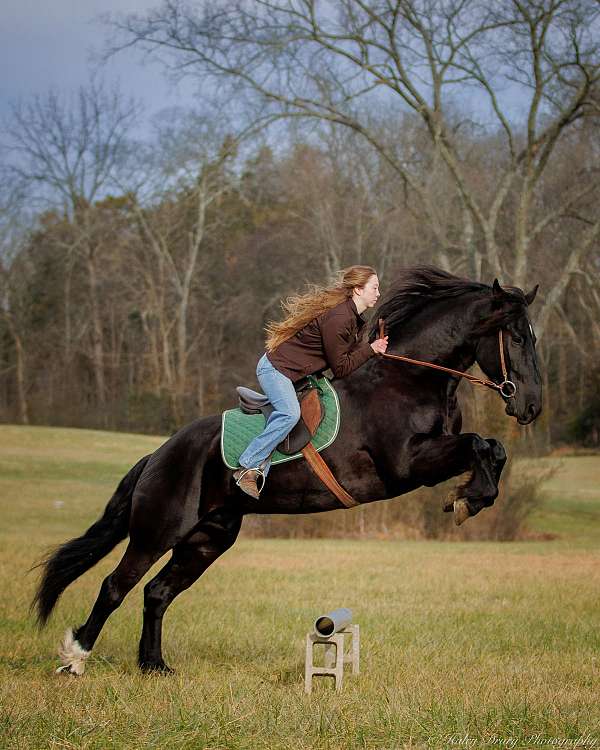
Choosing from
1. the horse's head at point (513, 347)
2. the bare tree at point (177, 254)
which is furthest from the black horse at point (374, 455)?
the bare tree at point (177, 254)

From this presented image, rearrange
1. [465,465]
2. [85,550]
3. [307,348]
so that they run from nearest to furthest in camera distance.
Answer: [465,465]
[307,348]
[85,550]

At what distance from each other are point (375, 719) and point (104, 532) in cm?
285

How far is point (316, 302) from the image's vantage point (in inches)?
246

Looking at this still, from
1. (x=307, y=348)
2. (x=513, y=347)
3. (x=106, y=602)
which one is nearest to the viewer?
(x=513, y=347)

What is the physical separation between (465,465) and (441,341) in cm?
87

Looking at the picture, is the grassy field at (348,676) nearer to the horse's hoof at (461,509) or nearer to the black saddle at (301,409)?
the horse's hoof at (461,509)

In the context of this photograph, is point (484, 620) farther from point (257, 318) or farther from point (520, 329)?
point (257, 318)

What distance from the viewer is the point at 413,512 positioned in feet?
Result: 67.8

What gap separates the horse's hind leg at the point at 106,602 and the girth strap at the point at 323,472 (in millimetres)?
1368

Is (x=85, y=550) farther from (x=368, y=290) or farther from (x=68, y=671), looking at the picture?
(x=368, y=290)

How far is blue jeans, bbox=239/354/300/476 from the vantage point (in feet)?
20.0

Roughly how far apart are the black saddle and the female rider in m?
0.05

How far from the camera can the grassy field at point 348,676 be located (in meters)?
4.88

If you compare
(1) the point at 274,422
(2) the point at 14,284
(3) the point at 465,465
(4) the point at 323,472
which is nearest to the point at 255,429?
(1) the point at 274,422
